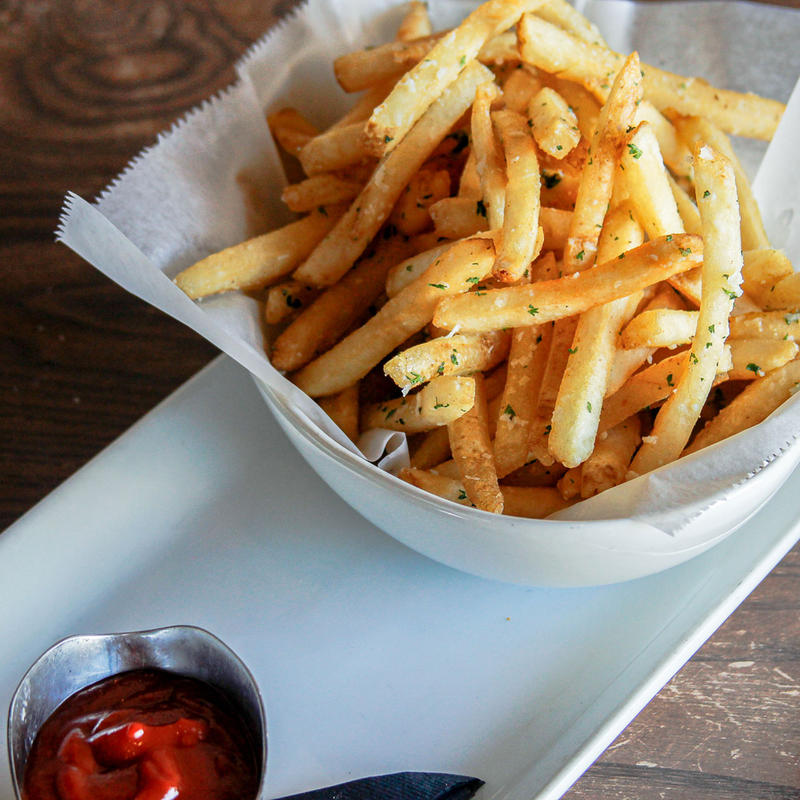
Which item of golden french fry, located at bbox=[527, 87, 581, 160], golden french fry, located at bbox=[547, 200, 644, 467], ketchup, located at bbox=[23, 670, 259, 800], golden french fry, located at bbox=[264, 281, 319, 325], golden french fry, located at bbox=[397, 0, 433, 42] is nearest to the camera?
ketchup, located at bbox=[23, 670, 259, 800]

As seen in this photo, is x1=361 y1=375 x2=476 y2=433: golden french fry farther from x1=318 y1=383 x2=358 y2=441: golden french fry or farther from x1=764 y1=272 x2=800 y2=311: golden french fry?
x1=764 y1=272 x2=800 y2=311: golden french fry

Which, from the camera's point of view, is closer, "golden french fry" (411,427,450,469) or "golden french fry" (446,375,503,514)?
"golden french fry" (446,375,503,514)

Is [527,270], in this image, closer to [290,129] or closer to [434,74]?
[434,74]

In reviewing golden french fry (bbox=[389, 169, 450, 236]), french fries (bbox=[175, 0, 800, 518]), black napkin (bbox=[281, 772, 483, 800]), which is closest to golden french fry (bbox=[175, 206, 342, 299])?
french fries (bbox=[175, 0, 800, 518])

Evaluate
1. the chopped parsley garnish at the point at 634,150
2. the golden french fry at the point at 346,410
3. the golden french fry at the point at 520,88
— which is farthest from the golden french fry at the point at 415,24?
the golden french fry at the point at 346,410

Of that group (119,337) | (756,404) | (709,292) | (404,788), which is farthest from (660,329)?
(119,337)

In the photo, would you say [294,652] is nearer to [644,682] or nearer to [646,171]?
[644,682]
